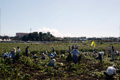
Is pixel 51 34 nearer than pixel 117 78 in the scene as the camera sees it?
No

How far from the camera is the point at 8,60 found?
46.1 ft

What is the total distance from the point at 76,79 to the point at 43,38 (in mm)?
95681

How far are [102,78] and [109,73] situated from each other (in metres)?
0.69

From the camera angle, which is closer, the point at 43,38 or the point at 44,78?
the point at 44,78

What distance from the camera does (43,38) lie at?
10400 cm

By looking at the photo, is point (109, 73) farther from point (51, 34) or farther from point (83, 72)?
point (51, 34)

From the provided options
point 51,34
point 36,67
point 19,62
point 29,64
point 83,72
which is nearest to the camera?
point 83,72

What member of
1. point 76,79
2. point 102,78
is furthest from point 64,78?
point 102,78

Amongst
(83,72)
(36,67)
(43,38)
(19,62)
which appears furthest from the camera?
(43,38)

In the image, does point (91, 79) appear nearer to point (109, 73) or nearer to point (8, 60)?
point (109, 73)

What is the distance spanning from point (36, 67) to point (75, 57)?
434cm

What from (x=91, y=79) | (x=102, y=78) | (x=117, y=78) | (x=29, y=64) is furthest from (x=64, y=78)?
(x=29, y=64)

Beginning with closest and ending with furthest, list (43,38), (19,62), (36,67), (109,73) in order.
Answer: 1. (109,73)
2. (36,67)
3. (19,62)
4. (43,38)

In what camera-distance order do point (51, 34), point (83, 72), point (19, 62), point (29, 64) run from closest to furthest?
point (83, 72), point (29, 64), point (19, 62), point (51, 34)
